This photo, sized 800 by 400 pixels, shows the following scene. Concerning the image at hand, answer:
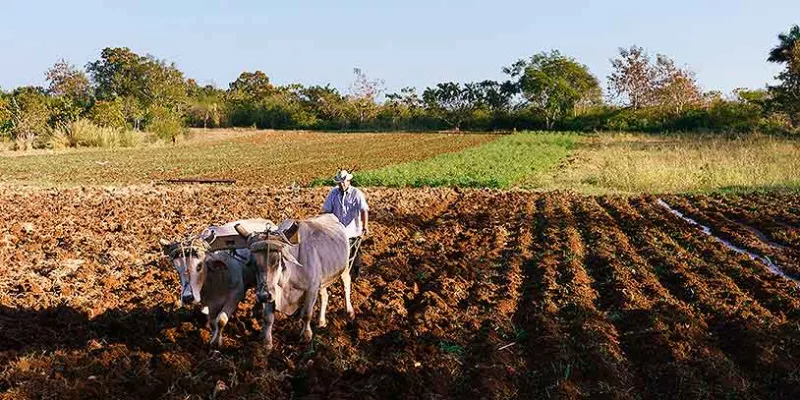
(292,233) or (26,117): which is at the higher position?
(26,117)

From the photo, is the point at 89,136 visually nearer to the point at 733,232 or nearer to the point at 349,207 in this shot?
the point at 733,232

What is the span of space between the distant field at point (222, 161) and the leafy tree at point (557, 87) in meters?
21.1

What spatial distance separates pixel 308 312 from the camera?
21.2 feet

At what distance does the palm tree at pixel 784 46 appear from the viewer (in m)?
40.4

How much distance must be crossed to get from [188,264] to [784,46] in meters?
44.5

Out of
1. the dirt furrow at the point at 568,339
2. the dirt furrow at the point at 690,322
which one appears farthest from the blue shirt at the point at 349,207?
the dirt furrow at the point at 690,322

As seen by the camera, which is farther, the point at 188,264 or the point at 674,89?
the point at 674,89

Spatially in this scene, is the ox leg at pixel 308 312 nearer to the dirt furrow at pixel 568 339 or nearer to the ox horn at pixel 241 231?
the ox horn at pixel 241 231

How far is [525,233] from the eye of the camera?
1312 centimetres

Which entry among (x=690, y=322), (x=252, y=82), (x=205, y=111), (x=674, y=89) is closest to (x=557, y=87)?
(x=674, y=89)

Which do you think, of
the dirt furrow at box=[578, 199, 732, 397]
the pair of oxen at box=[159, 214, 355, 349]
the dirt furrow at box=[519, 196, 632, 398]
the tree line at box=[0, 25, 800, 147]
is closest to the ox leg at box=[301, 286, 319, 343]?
the pair of oxen at box=[159, 214, 355, 349]

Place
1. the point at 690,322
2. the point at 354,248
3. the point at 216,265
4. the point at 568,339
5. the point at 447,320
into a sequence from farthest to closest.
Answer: the point at 354,248, the point at 447,320, the point at 690,322, the point at 568,339, the point at 216,265

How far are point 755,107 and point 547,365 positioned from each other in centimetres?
4995

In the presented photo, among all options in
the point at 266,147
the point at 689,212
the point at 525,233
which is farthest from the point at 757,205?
the point at 266,147
